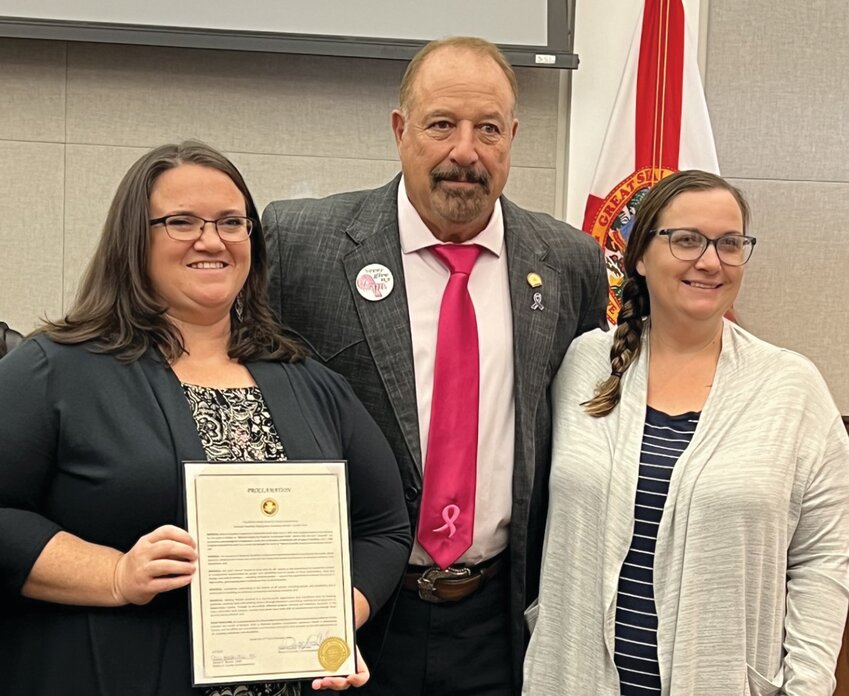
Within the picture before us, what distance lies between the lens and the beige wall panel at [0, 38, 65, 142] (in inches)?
142

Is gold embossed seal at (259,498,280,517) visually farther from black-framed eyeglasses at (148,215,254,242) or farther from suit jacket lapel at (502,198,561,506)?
suit jacket lapel at (502,198,561,506)

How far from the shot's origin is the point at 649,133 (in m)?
3.71

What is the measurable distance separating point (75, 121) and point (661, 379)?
7.97 ft

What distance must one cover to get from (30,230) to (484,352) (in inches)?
82.8

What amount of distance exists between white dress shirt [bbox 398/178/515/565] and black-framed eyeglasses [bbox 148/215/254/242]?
1.71 ft

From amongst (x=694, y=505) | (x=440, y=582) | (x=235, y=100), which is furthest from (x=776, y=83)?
(x=440, y=582)

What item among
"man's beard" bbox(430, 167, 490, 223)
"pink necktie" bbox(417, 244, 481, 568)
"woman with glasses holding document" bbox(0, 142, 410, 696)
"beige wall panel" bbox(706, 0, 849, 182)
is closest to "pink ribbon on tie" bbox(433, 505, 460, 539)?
"pink necktie" bbox(417, 244, 481, 568)

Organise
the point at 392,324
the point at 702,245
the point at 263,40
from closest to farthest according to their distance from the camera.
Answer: the point at 702,245 → the point at 392,324 → the point at 263,40

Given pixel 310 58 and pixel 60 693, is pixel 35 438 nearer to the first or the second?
pixel 60 693

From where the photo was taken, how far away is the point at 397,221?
2340 millimetres

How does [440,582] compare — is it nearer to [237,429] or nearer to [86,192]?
[237,429]

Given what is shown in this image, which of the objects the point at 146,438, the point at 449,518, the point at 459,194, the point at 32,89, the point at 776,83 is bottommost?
the point at 449,518

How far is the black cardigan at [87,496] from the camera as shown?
1608mm

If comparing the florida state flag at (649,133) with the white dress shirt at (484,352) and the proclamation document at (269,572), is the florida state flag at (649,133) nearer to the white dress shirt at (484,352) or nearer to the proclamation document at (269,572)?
the white dress shirt at (484,352)
